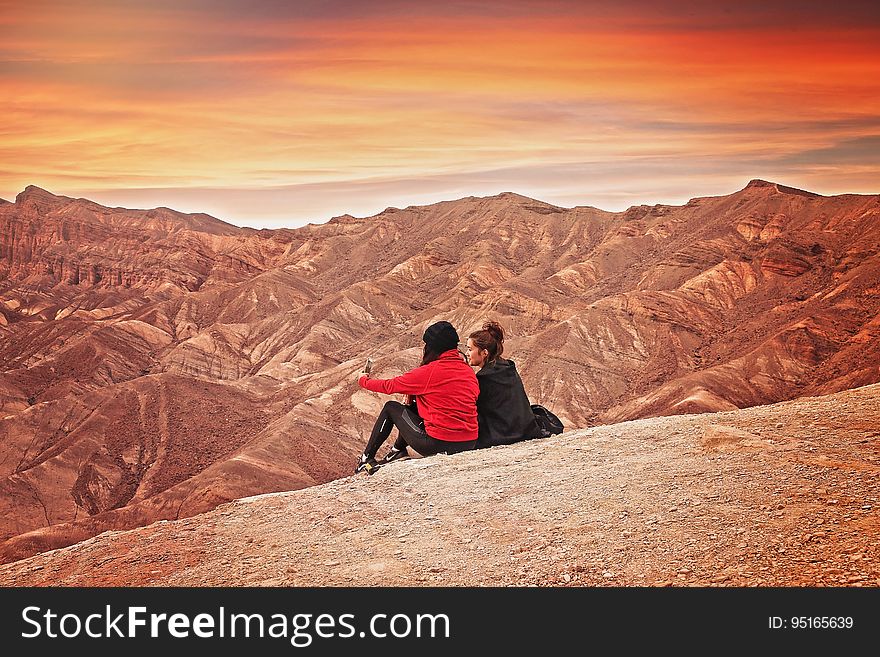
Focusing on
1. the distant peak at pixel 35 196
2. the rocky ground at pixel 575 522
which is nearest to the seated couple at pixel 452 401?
the rocky ground at pixel 575 522

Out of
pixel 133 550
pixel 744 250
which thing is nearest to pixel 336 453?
Result: pixel 133 550

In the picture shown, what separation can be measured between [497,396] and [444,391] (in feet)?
3.05

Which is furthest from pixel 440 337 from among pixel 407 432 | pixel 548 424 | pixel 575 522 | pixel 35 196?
pixel 35 196

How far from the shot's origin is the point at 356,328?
63750mm

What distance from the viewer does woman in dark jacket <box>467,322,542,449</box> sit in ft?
29.4

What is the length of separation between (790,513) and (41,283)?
10116cm

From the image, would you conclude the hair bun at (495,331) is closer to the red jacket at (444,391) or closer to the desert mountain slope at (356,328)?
the red jacket at (444,391)

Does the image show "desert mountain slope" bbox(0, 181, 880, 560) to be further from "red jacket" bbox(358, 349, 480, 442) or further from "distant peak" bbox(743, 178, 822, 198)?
"red jacket" bbox(358, 349, 480, 442)

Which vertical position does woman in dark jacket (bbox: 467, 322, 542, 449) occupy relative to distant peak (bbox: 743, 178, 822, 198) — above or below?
below

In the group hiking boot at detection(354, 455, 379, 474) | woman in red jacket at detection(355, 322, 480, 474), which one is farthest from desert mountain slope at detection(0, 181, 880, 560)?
woman in red jacket at detection(355, 322, 480, 474)

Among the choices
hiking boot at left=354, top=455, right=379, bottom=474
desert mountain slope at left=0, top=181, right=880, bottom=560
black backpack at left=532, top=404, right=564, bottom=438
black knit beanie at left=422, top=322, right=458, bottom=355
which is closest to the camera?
black knit beanie at left=422, top=322, right=458, bottom=355

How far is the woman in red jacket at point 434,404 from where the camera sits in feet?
27.6

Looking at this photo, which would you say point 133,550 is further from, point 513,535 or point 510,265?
point 510,265

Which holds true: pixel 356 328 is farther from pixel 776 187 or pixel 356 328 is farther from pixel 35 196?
pixel 35 196
